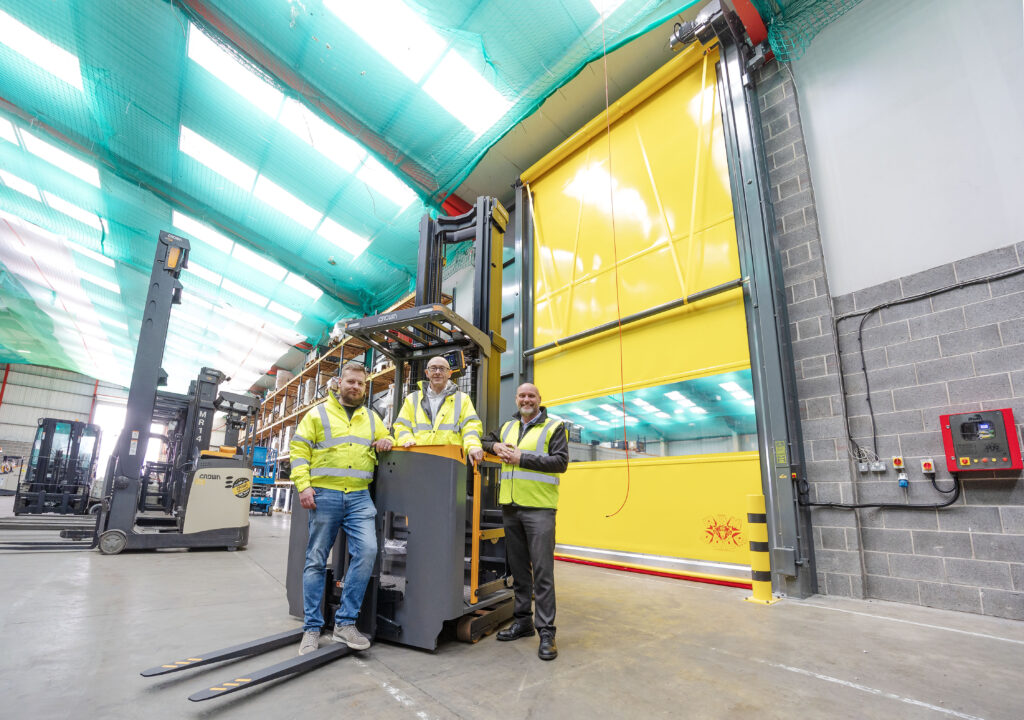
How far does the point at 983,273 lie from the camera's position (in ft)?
12.7

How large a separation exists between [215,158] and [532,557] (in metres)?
8.95

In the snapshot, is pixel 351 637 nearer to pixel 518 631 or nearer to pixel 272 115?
pixel 518 631

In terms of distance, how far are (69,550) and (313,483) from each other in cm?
617

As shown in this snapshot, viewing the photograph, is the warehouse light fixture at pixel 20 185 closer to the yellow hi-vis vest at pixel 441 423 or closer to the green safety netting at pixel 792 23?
the yellow hi-vis vest at pixel 441 423

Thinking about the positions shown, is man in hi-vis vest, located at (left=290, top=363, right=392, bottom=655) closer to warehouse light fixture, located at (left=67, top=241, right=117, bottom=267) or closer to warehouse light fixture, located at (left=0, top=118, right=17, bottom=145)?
warehouse light fixture, located at (left=0, top=118, right=17, bottom=145)

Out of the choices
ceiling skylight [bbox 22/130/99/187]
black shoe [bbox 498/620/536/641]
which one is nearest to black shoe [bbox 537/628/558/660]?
black shoe [bbox 498/620/536/641]

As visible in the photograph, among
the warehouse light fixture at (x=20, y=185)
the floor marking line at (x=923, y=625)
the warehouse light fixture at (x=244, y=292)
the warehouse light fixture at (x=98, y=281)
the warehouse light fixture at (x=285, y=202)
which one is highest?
the warehouse light fixture at (x=20, y=185)

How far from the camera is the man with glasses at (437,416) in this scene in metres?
3.21

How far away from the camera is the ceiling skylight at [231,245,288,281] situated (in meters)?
11.0

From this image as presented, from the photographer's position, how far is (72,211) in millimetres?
10180

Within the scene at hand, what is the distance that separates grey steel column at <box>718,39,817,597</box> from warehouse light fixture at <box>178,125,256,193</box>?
26.0 ft

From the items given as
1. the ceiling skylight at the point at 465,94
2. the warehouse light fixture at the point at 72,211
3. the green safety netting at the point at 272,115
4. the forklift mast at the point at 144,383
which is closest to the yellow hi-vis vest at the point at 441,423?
the green safety netting at the point at 272,115

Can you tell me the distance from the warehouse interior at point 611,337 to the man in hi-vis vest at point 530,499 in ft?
0.76

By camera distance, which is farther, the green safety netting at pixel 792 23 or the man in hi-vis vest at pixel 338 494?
the green safety netting at pixel 792 23
